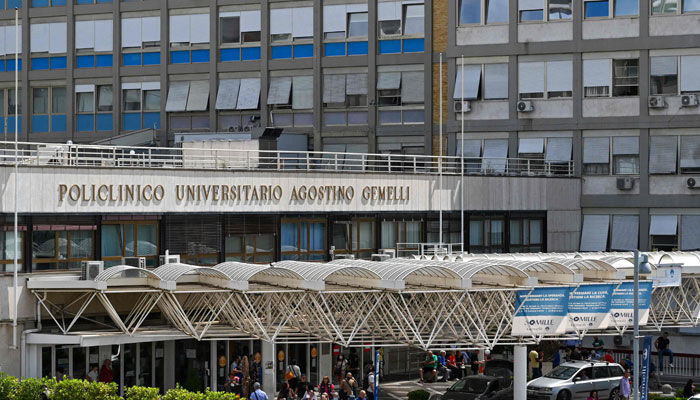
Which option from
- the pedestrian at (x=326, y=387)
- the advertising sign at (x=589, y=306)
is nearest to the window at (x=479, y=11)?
the pedestrian at (x=326, y=387)

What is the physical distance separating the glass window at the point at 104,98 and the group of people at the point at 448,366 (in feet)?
76.0

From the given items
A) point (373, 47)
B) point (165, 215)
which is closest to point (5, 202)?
point (165, 215)

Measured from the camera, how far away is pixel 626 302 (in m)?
34.1

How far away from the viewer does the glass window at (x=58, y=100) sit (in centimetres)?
6041

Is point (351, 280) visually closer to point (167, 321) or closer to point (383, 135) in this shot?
point (167, 321)

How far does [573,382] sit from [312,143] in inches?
869

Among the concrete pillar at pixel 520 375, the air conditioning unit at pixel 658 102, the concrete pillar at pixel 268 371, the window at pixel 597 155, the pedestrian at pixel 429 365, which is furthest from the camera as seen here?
the window at pixel 597 155

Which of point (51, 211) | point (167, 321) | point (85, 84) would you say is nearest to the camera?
point (51, 211)

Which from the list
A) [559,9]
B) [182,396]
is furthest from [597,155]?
[182,396]

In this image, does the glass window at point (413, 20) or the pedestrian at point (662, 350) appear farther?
the glass window at point (413, 20)

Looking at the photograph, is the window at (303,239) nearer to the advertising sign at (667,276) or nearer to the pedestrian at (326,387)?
the pedestrian at (326,387)

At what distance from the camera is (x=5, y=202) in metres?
33.5

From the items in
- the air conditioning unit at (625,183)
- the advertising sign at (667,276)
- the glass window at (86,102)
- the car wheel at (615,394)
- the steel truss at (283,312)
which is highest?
the glass window at (86,102)

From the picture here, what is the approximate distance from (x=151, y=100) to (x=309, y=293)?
2992 cm
